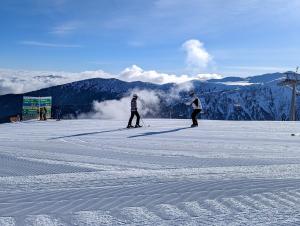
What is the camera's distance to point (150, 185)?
23.6 ft

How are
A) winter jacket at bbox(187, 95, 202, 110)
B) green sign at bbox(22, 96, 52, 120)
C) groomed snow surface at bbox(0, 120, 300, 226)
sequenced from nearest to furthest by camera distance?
groomed snow surface at bbox(0, 120, 300, 226) → winter jacket at bbox(187, 95, 202, 110) → green sign at bbox(22, 96, 52, 120)

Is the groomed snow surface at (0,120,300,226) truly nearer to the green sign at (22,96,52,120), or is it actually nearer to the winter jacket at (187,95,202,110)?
the winter jacket at (187,95,202,110)

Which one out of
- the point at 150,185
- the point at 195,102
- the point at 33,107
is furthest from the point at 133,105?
the point at 33,107

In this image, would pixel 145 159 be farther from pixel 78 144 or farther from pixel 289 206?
pixel 289 206

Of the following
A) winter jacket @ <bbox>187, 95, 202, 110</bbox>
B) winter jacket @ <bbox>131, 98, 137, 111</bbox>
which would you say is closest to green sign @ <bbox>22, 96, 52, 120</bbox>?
winter jacket @ <bbox>131, 98, 137, 111</bbox>

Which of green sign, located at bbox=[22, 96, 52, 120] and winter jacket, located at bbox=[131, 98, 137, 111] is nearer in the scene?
winter jacket, located at bbox=[131, 98, 137, 111]

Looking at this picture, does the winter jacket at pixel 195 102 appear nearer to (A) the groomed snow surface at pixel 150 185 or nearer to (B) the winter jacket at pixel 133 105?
(B) the winter jacket at pixel 133 105

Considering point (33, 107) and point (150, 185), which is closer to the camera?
point (150, 185)

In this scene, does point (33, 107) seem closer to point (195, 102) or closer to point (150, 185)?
point (195, 102)

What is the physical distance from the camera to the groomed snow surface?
544 cm

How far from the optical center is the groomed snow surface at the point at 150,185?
5438 mm

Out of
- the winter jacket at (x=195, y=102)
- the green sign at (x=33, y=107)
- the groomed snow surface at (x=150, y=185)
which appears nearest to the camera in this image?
the groomed snow surface at (x=150, y=185)

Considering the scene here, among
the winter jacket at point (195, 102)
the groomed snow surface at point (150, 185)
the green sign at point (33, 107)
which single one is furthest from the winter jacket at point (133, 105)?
the green sign at point (33, 107)

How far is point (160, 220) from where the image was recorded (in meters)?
5.26
